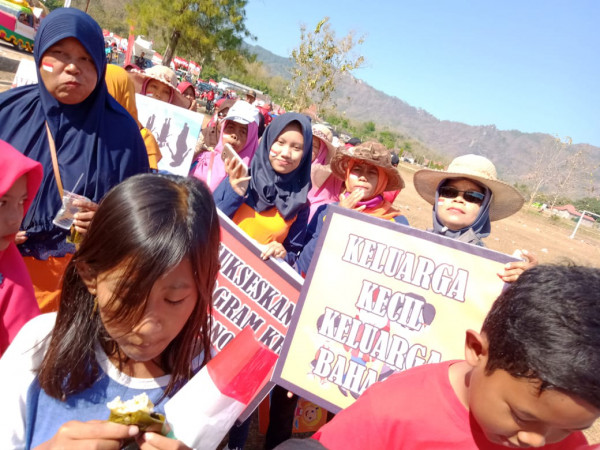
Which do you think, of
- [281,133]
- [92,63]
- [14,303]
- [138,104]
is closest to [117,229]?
[14,303]

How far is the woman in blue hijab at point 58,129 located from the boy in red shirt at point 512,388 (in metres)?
1.69

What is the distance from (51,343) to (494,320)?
4.50 feet

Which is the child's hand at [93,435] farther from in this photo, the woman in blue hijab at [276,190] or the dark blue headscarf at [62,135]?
the woman in blue hijab at [276,190]

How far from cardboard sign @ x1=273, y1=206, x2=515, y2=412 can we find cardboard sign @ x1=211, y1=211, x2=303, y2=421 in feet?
0.80

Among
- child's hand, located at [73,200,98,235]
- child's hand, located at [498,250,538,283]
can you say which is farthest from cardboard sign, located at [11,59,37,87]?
child's hand, located at [498,250,538,283]

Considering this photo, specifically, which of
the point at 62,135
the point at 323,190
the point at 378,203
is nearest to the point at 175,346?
the point at 62,135

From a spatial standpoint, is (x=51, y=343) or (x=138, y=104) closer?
(x=51, y=343)

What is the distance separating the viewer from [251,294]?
2.47 m

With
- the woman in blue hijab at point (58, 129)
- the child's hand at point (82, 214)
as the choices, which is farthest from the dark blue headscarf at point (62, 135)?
the child's hand at point (82, 214)

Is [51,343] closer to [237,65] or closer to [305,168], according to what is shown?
[305,168]

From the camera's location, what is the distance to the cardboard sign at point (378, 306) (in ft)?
6.84

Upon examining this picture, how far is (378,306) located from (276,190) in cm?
137

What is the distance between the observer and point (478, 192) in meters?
2.71

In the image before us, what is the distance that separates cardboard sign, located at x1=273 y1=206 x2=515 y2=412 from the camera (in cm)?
209
